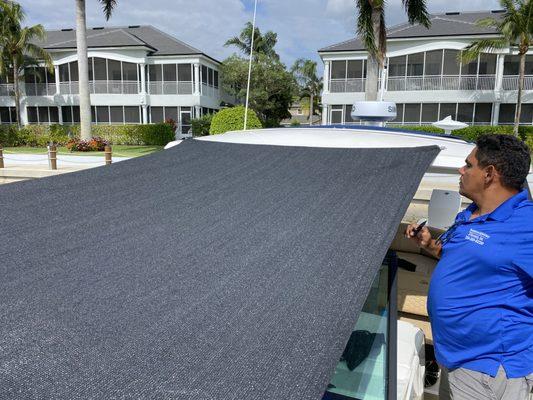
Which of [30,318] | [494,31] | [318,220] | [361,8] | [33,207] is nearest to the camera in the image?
[30,318]

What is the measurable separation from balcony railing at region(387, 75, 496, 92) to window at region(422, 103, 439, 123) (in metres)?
1.11

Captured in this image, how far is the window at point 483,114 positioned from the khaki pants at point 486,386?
99.9 feet

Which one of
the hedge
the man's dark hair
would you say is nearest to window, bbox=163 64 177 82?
the hedge

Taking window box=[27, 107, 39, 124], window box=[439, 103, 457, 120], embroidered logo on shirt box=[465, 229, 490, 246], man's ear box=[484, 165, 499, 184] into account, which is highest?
window box=[439, 103, 457, 120]

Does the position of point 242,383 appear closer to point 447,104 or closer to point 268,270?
point 268,270

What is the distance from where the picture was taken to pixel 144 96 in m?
33.4

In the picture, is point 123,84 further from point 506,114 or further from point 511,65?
point 511,65

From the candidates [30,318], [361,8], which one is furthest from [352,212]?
[361,8]

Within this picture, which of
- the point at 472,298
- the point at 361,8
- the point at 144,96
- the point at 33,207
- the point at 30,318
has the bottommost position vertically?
the point at 472,298

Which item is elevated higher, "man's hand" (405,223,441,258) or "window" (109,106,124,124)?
"window" (109,106,124,124)

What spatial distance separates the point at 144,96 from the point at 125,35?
19.3 ft

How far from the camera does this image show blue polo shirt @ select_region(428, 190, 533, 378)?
1.91 meters

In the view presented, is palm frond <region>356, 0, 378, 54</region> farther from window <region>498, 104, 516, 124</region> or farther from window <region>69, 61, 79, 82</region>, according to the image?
window <region>69, 61, 79, 82</region>

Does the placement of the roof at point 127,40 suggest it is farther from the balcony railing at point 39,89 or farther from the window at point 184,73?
the balcony railing at point 39,89
